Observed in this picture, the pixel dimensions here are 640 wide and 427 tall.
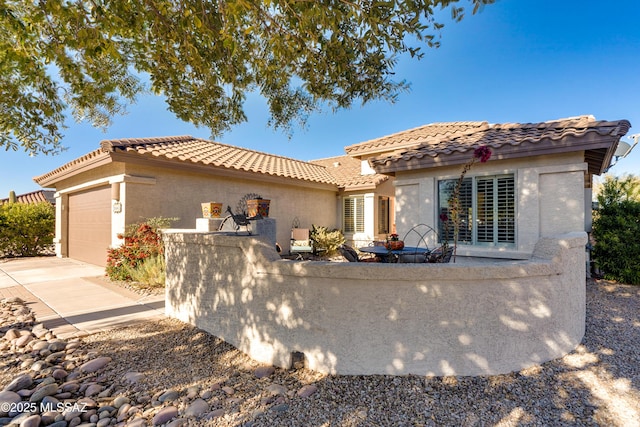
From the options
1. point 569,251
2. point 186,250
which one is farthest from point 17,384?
point 569,251

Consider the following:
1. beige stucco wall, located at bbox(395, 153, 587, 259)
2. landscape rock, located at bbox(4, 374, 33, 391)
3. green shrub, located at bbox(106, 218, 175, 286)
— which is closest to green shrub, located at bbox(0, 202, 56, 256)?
green shrub, located at bbox(106, 218, 175, 286)

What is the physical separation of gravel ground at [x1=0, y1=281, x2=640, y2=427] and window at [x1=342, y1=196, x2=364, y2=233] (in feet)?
38.2

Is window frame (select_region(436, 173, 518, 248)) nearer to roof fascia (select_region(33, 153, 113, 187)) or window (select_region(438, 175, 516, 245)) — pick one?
window (select_region(438, 175, 516, 245))

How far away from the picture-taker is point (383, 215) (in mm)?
15453

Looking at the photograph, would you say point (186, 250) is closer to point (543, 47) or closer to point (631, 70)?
point (543, 47)

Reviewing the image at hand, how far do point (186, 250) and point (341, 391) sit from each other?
3.64 metres

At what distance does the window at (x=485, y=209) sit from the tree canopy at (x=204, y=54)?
406 centimetres

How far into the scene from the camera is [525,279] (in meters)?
3.45

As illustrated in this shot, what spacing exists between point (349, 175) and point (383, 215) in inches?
139

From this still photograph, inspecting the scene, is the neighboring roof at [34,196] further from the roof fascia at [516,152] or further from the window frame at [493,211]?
the window frame at [493,211]

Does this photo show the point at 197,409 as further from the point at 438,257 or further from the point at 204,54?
the point at 204,54

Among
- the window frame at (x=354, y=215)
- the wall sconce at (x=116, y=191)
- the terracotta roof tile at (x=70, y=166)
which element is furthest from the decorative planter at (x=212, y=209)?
the window frame at (x=354, y=215)

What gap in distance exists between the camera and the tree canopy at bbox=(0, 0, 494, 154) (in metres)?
3.96

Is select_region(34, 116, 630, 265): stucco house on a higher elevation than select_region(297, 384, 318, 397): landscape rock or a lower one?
higher
